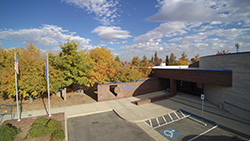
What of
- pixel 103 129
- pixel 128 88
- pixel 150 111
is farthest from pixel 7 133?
pixel 128 88

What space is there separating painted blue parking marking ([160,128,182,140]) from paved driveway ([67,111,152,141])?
137 cm

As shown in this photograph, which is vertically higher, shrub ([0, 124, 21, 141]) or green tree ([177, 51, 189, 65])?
green tree ([177, 51, 189, 65])

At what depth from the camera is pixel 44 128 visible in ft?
32.3

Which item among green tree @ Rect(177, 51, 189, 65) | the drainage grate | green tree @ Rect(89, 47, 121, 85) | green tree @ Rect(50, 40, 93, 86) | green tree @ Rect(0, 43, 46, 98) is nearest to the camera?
the drainage grate

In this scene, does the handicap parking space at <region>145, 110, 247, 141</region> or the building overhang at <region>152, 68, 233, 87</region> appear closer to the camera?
the handicap parking space at <region>145, 110, 247, 141</region>

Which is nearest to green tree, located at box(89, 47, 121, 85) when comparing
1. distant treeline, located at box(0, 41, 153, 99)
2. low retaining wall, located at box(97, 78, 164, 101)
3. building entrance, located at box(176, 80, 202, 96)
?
distant treeline, located at box(0, 41, 153, 99)

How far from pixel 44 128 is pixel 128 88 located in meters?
12.5

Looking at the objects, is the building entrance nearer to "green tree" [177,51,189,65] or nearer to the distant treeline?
the distant treeline

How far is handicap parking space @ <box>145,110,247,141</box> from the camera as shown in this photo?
31.3 feet

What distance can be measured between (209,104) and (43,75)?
68.7 feet

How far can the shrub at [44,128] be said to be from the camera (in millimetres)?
9344

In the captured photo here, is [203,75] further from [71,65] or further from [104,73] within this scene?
[71,65]

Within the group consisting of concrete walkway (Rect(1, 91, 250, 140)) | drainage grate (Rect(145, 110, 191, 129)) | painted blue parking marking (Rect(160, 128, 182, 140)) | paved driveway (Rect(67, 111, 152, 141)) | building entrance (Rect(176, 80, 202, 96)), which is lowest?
paved driveway (Rect(67, 111, 152, 141))

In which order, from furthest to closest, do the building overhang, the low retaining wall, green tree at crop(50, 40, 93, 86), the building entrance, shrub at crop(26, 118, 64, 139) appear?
1. the building entrance
2. the low retaining wall
3. green tree at crop(50, 40, 93, 86)
4. the building overhang
5. shrub at crop(26, 118, 64, 139)
